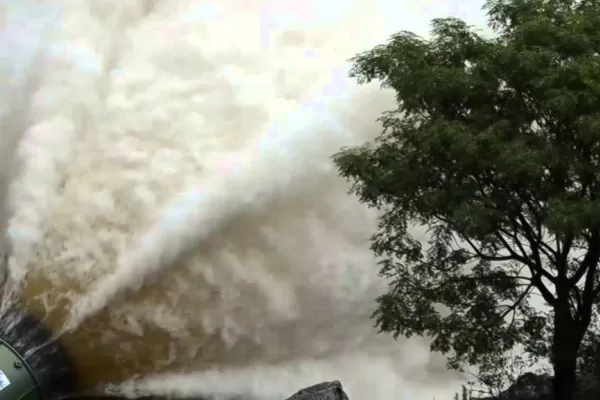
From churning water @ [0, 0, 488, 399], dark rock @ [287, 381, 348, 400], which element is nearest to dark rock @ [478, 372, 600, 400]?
churning water @ [0, 0, 488, 399]

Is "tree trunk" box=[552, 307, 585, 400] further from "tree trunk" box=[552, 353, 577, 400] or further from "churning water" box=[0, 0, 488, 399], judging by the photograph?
"churning water" box=[0, 0, 488, 399]

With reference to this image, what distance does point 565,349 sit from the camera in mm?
9688

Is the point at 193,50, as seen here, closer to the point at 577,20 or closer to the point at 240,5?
the point at 240,5

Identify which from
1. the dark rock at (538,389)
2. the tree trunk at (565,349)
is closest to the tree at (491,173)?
the tree trunk at (565,349)

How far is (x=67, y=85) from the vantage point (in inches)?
458

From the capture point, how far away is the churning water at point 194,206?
10.4 meters

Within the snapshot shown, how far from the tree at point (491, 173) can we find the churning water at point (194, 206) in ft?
4.98

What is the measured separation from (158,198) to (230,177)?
1085 mm

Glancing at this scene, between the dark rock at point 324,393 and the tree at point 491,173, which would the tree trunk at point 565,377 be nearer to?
the tree at point 491,173

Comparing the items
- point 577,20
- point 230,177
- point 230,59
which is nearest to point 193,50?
point 230,59

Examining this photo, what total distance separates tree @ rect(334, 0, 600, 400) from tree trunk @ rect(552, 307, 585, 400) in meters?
0.02

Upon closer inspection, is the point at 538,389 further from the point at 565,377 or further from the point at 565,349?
the point at 565,349

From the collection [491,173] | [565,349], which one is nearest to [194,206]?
[491,173]

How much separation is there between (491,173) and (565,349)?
2568 mm
